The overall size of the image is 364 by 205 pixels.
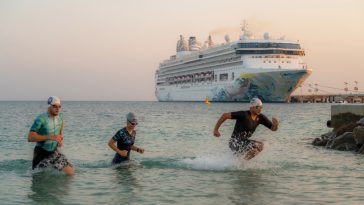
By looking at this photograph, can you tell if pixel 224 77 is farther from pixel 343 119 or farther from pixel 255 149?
pixel 255 149

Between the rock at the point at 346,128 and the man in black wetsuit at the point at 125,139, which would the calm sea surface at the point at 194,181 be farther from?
the rock at the point at 346,128

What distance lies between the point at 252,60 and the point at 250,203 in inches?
2859

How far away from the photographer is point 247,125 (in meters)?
9.96

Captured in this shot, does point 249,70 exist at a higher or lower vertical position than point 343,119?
higher

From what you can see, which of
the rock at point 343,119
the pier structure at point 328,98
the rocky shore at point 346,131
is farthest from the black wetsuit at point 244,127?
the pier structure at point 328,98

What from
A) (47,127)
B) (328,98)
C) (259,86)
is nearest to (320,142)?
(47,127)

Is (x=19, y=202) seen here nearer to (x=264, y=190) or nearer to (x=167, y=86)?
(x=264, y=190)

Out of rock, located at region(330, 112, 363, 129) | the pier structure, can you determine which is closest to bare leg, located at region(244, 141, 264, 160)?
rock, located at region(330, 112, 363, 129)

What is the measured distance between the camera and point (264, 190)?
882 centimetres

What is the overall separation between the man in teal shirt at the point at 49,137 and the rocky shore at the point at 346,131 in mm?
9730

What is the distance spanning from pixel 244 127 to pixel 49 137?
3.74 m

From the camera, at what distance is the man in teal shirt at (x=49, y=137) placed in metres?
8.49

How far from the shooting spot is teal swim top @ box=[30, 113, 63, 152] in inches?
337

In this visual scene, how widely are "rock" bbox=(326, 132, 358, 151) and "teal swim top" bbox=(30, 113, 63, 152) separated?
10629mm
